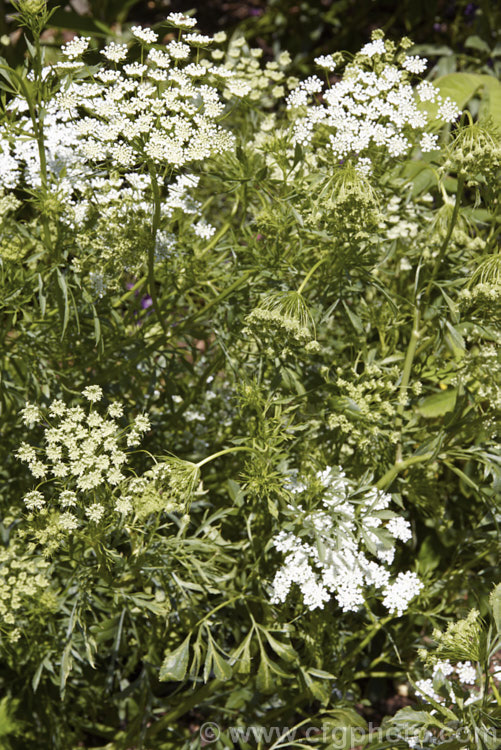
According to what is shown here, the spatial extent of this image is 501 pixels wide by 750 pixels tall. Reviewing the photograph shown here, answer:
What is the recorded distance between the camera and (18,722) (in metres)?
2.96

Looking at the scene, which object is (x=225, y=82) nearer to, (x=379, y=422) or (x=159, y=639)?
(x=379, y=422)

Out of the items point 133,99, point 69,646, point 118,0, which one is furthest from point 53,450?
point 118,0

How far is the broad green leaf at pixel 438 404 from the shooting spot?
9.22 ft

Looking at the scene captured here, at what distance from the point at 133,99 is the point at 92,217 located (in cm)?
52

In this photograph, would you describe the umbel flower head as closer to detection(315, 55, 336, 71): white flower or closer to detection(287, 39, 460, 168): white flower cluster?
detection(287, 39, 460, 168): white flower cluster

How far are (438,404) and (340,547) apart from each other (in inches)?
33.4

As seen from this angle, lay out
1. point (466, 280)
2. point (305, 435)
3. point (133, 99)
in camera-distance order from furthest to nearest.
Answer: point (305, 435)
point (466, 280)
point (133, 99)

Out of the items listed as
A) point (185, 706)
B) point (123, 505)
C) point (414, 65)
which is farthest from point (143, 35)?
point (185, 706)

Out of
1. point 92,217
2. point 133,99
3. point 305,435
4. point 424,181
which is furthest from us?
point 424,181

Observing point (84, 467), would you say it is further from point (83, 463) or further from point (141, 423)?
point (141, 423)

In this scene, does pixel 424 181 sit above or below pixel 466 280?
above

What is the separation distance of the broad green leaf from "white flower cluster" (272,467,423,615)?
19.8 inches

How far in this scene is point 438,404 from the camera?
2850 millimetres

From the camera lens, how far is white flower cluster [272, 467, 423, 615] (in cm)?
232
